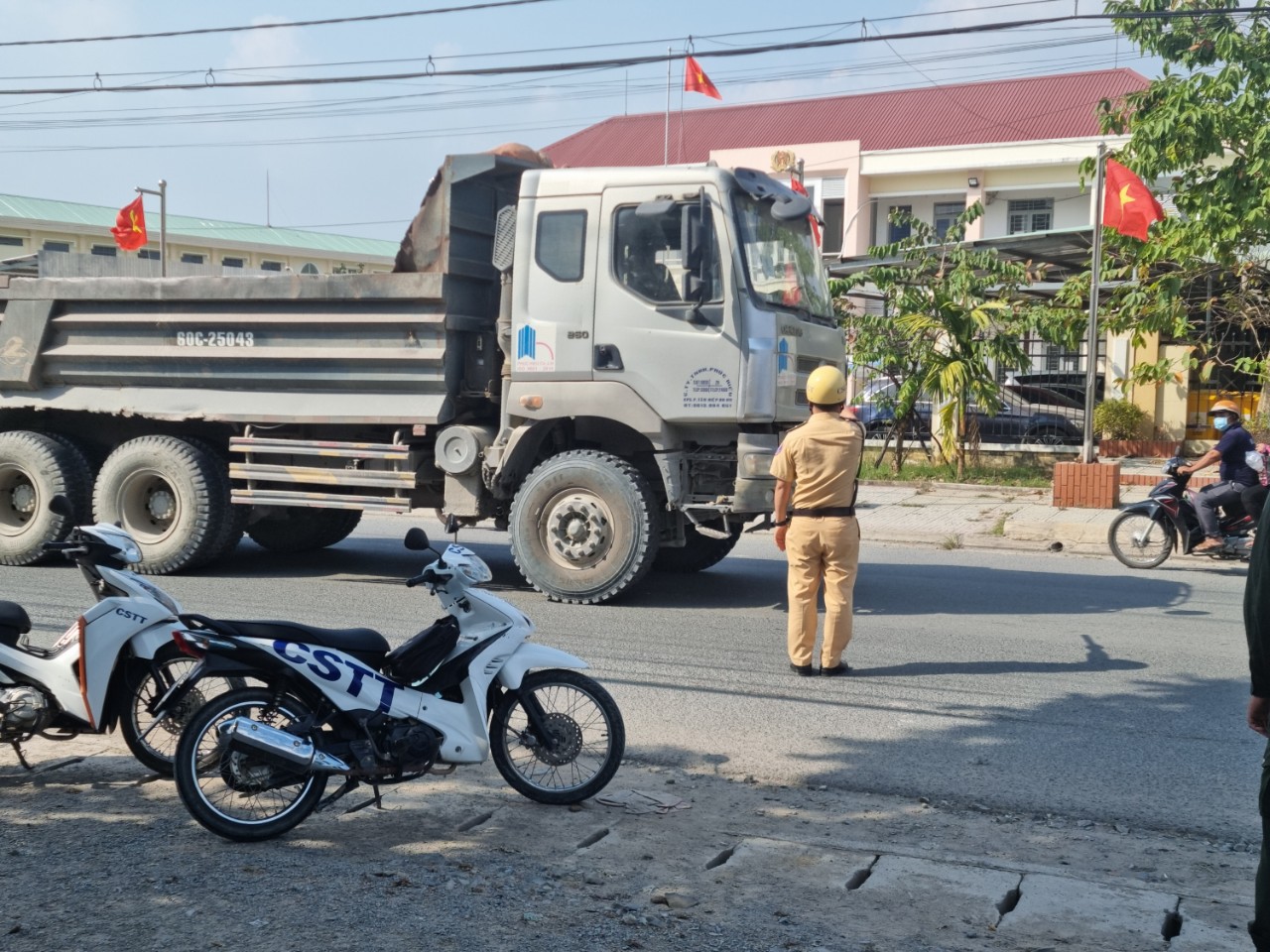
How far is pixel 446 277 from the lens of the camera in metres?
9.41

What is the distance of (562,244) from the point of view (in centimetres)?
918

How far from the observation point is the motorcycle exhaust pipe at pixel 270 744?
458 cm

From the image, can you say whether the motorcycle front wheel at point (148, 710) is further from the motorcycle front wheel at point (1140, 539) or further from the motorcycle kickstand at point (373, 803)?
the motorcycle front wheel at point (1140, 539)

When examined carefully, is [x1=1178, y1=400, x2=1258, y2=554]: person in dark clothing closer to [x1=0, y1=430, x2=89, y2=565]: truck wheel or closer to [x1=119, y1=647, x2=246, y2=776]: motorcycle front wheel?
[x1=119, y1=647, x2=246, y2=776]: motorcycle front wheel

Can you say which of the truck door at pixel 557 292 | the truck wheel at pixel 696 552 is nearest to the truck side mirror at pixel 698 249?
the truck door at pixel 557 292

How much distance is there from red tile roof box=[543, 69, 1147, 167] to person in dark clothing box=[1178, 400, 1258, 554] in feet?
69.8

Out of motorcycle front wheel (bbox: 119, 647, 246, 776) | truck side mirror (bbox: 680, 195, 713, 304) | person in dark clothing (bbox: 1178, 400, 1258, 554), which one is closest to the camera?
motorcycle front wheel (bbox: 119, 647, 246, 776)

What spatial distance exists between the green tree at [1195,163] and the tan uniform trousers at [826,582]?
11.0 metres

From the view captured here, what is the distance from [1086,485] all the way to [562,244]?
30.5 ft

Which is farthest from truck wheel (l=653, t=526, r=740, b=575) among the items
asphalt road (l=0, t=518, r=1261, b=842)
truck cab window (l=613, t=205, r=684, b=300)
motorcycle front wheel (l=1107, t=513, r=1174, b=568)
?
motorcycle front wheel (l=1107, t=513, r=1174, b=568)

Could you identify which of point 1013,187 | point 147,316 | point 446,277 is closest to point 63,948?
point 446,277

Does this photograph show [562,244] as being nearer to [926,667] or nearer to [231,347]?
[231,347]

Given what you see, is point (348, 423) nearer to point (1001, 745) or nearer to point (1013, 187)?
point (1001, 745)

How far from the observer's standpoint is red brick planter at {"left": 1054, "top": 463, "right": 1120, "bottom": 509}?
628 inches
